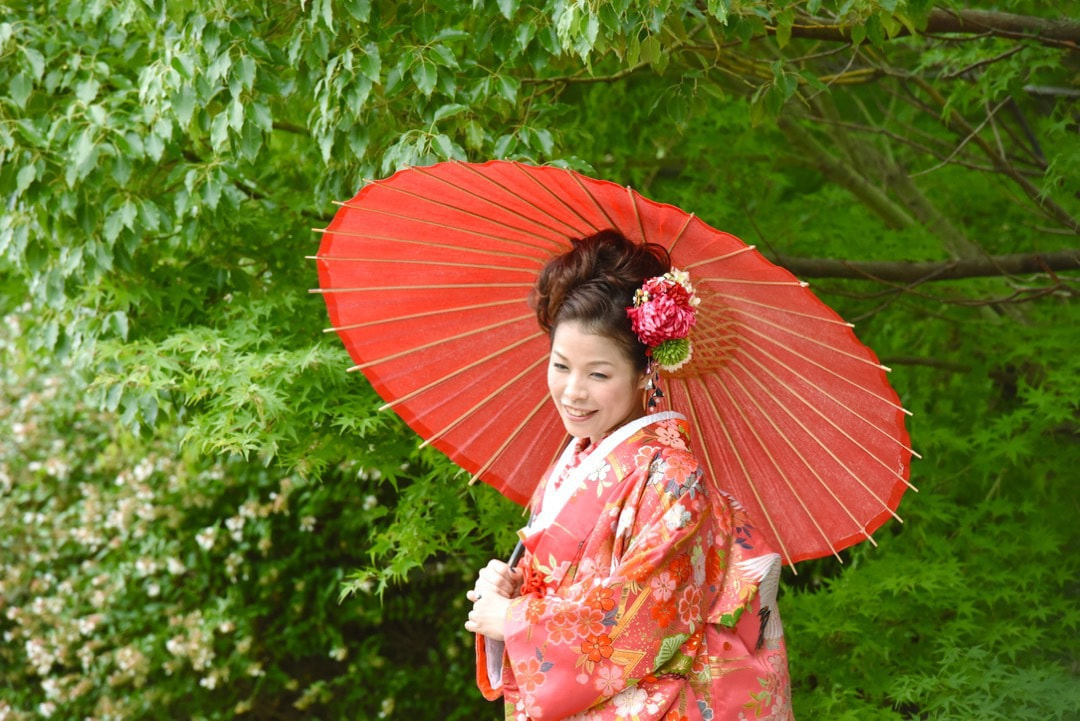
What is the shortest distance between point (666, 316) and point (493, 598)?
0.62 meters

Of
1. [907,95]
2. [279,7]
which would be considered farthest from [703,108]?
[907,95]

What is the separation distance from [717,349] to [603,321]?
294 millimetres

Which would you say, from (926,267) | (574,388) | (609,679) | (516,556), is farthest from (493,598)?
(926,267)

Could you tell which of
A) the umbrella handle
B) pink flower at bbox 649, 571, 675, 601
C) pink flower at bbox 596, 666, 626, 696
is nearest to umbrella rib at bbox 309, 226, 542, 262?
the umbrella handle

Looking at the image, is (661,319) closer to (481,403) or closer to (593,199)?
(593,199)

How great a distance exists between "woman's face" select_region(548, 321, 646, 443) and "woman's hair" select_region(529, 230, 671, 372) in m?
0.02

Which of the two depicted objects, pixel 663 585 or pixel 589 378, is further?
pixel 589 378

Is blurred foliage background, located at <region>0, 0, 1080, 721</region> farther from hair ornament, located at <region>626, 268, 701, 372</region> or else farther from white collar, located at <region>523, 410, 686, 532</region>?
white collar, located at <region>523, 410, 686, 532</region>

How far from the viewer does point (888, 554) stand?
11.5 feet

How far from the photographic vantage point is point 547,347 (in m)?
2.48

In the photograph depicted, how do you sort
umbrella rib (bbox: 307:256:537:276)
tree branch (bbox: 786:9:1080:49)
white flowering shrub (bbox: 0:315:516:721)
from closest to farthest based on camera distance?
umbrella rib (bbox: 307:256:537:276), tree branch (bbox: 786:9:1080:49), white flowering shrub (bbox: 0:315:516:721)

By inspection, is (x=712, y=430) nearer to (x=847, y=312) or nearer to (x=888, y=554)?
(x=888, y=554)

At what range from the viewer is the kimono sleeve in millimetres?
1938

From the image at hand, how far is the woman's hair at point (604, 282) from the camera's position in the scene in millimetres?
2055
